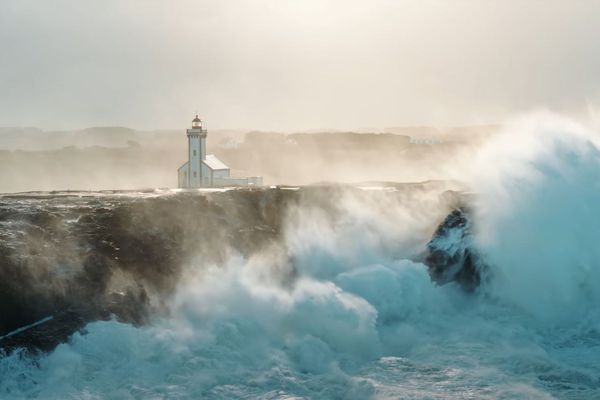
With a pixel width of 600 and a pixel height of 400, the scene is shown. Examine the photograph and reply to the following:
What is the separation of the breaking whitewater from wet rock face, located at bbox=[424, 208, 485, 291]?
0.06 metres

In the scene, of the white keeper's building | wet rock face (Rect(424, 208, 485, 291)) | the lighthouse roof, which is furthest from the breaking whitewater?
the lighthouse roof

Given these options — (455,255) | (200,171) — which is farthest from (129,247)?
(200,171)

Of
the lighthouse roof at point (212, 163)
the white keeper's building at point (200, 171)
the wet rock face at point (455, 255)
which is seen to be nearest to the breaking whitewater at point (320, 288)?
the wet rock face at point (455, 255)

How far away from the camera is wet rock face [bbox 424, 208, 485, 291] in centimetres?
2495

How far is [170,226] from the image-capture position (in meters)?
25.9

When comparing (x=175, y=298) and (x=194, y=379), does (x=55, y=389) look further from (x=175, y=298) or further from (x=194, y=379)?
(x=175, y=298)

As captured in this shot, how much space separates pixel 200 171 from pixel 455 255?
27897mm

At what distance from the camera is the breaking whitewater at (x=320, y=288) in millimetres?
18145

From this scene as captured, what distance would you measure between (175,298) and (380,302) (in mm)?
6490

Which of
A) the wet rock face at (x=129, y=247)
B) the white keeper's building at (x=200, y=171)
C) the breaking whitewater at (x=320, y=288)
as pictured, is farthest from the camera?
the white keeper's building at (x=200, y=171)

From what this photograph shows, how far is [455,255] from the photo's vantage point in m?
25.7

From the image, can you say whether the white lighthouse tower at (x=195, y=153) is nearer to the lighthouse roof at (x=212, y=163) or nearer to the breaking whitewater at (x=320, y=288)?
the lighthouse roof at (x=212, y=163)

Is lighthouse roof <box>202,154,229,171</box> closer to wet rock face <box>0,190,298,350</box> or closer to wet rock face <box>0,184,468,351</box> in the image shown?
wet rock face <box>0,184,468,351</box>

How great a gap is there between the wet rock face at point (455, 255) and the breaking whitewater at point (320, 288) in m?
0.06
